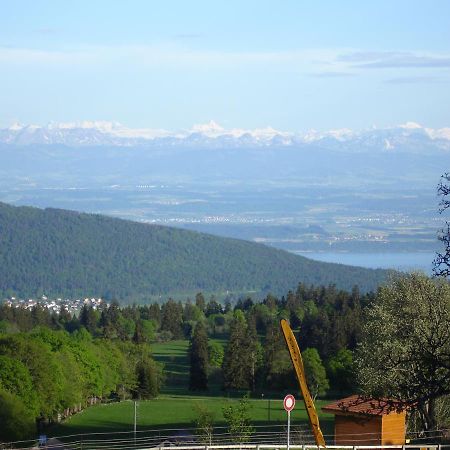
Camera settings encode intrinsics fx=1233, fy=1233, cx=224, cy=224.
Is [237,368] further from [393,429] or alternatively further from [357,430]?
[393,429]

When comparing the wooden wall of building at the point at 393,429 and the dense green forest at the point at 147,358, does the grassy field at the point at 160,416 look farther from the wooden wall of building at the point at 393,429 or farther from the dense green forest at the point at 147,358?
the wooden wall of building at the point at 393,429

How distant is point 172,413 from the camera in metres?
63.0

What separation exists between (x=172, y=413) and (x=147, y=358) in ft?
62.6

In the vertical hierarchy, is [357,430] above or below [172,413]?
above

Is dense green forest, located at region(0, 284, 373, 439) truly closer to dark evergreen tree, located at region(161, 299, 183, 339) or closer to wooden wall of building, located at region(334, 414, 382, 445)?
dark evergreen tree, located at region(161, 299, 183, 339)

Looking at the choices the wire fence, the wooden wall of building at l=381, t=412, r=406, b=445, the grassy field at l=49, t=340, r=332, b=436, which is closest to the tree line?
the wooden wall of building at l=381, t=412, r=406, b=445

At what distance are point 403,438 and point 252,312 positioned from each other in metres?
91.8

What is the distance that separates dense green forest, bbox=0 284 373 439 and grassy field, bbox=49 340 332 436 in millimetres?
1089

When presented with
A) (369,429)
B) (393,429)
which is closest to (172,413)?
(369,429)

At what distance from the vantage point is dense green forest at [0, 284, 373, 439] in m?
57.2

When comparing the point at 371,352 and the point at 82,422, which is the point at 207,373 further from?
the point at 371,352

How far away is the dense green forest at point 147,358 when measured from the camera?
5716cm

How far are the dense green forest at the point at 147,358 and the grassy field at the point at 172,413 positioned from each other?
3.57ft

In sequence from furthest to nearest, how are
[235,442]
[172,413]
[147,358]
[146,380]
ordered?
[147,358] → [146,380] → [172,413] → [235,442]
